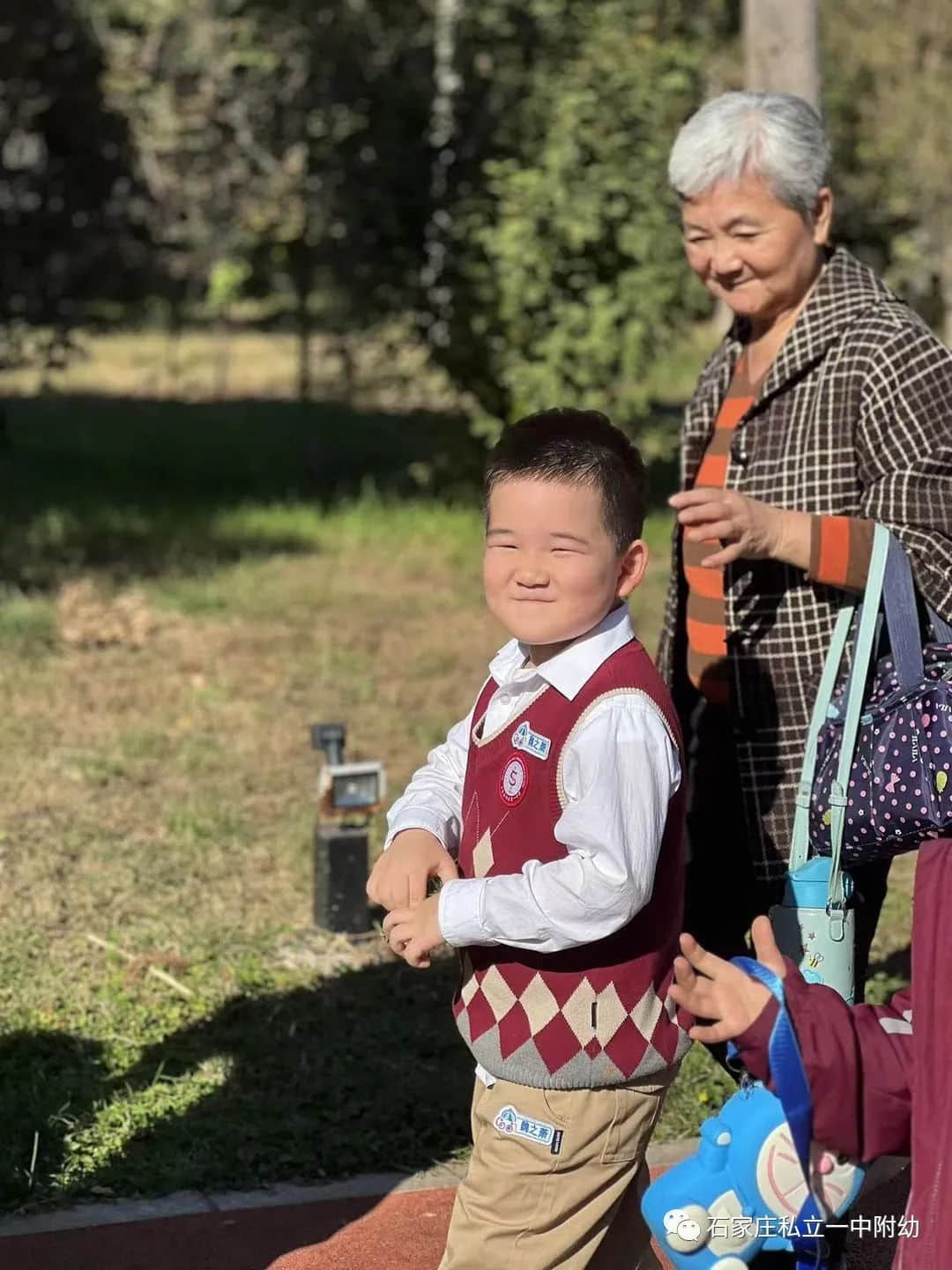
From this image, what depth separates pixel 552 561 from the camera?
256 centimetres

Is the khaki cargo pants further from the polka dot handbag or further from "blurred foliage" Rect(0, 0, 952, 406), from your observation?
"blurred foliage" Rect(0, 0, 952, 406)

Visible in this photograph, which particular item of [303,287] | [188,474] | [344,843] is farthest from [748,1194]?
[188,474]

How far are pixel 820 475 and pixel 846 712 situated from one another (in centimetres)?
53

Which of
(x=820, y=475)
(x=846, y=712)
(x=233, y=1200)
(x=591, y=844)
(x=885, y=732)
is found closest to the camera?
(x=591, y=844)

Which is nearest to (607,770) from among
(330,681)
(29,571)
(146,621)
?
(330,681)

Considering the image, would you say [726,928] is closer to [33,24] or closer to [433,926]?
[433,926]

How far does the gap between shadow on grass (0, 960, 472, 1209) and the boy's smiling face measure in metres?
1.96

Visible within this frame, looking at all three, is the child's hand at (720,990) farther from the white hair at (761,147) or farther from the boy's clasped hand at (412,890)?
the white hair at (761,147)

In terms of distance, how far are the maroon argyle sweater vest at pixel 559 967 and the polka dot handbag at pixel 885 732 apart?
1.15 ft

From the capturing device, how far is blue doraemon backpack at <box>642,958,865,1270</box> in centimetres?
225

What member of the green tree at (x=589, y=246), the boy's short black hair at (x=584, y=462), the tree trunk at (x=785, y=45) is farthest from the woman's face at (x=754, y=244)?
the green tree at (x=589, y=246)

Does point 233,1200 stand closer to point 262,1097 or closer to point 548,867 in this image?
point 262,1097

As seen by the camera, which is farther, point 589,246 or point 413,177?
point 413,177

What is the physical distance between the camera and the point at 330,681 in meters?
8.39
